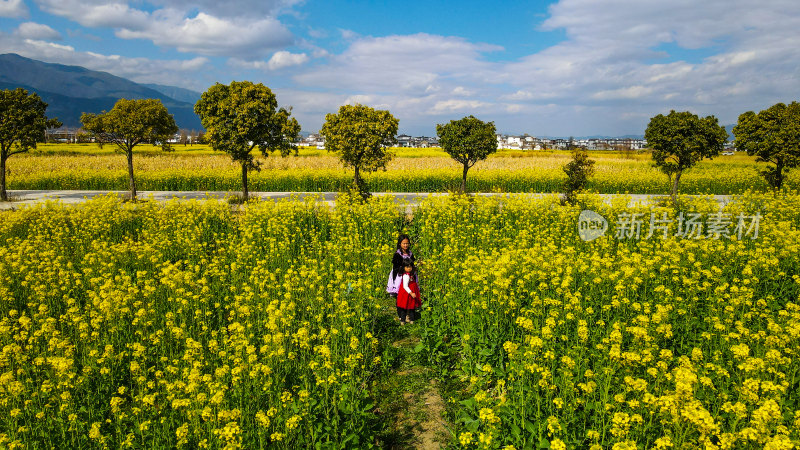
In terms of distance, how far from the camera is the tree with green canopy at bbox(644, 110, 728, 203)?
19391 mm

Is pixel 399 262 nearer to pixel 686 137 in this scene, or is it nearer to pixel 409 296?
pixel 409 296

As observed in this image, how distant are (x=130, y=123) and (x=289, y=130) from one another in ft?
26.9

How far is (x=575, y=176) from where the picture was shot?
63.1 feet

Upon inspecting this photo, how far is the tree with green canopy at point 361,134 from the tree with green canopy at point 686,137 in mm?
12509

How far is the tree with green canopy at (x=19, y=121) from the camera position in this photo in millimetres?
19625

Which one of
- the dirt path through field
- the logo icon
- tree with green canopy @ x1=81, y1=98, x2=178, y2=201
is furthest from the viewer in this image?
tree with green canopy @ x1=81, y1=98, x2=178, y2=201

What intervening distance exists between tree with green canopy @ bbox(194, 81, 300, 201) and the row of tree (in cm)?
4

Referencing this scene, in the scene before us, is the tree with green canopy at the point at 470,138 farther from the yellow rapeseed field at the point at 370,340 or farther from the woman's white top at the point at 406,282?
the woman's white top at the point at 406,282

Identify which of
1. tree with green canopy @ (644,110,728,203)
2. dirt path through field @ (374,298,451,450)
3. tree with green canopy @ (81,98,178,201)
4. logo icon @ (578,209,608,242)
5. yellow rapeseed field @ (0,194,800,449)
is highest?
tree with green canopy @ (81,98,178,201)

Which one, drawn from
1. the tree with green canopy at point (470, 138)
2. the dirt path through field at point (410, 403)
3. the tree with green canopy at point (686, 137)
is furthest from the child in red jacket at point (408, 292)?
the tree with green canopy at point (686, 137)

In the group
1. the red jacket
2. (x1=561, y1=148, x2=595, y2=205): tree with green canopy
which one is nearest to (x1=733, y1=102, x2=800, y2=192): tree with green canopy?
(x1=561, y1=148, x2=595, y2=205): tree with green canopy

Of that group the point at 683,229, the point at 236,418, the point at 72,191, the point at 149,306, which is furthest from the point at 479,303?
the point at 72,191

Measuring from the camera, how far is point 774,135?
22078mm

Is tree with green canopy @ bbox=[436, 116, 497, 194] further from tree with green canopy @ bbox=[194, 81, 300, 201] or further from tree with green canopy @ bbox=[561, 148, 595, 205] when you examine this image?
tree with green canopy @ bbox=[194, 81, 300, 201]
